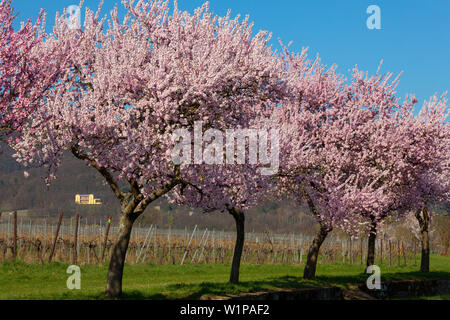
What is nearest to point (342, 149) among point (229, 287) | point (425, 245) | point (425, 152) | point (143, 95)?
point (425, 152)

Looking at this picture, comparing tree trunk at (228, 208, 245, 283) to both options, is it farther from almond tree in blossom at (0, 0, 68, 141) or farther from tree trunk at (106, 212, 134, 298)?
almond tree in blossom at (0, 0, 68, 141)

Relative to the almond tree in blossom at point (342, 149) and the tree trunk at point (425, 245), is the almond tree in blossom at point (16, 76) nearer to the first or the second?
the almond tree in blossom at point (342, 149)

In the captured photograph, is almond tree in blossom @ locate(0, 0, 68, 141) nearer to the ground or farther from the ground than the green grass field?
farther from the ground

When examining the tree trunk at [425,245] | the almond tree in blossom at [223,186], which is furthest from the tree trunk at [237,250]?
the tree trunk at [425,245]

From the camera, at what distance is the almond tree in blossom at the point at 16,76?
531 inches

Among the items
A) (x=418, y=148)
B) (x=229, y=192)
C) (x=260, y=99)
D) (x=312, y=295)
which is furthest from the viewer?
(x=418, y=148)

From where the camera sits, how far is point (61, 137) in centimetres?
1716

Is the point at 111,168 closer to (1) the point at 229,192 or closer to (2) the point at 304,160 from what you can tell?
(1) the point at 229,192

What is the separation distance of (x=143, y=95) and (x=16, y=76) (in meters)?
4.37

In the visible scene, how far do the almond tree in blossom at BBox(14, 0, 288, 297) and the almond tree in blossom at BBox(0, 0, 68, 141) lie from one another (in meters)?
1.79

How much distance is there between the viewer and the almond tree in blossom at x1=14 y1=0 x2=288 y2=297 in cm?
1653

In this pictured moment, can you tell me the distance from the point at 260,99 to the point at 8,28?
28.7 ft

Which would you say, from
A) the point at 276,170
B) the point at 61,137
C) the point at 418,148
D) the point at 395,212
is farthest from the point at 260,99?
the point at 395,212

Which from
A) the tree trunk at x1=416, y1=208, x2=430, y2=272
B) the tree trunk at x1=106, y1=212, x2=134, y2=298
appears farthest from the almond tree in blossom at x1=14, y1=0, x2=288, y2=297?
the tree trunk at x1=416, y1=208, x2=430, y2=272
